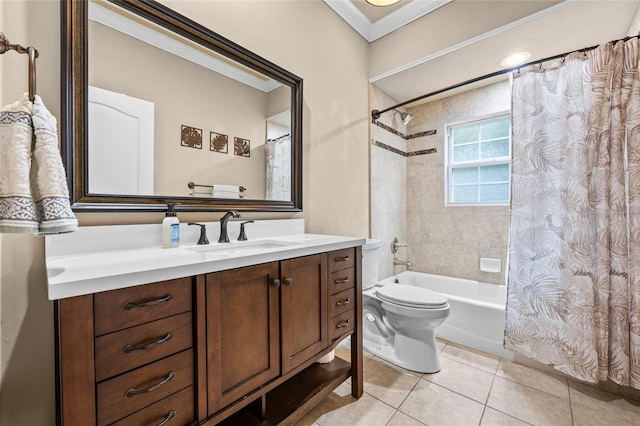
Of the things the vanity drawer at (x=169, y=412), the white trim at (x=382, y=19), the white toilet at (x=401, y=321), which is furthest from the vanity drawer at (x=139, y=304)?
the white trim at (x=382, y=19)

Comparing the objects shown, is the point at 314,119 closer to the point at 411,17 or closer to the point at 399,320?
the point at 411,17

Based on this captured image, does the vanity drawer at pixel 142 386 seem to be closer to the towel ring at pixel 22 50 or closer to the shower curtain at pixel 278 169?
the towel ring at pixel 22 50

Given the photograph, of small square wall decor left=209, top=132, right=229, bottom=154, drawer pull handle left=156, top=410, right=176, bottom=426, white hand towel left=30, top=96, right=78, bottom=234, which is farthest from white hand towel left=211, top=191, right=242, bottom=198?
drawer pull handle left=156, top=410, right=176, bottom=426

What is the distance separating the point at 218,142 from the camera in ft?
4.78

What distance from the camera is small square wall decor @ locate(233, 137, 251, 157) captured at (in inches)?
60.1

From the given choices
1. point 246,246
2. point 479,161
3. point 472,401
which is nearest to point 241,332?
point 246,246

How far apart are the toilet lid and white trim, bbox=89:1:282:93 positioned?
1.62 metres

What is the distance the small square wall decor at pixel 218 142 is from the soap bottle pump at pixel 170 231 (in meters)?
0.43

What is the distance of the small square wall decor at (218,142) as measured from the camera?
1432 mm

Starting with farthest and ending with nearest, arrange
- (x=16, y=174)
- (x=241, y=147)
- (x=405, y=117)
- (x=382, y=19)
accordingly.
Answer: (x=405, y=117) → (x=382, y=19) → (x=241, y=147) → (x=16, y=174)

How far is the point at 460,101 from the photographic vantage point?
290 centimetres

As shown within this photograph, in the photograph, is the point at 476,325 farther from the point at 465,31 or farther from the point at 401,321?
the point at 465,31

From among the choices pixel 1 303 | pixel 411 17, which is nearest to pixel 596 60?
pixel 411 17

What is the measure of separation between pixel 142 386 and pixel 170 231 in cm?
61
